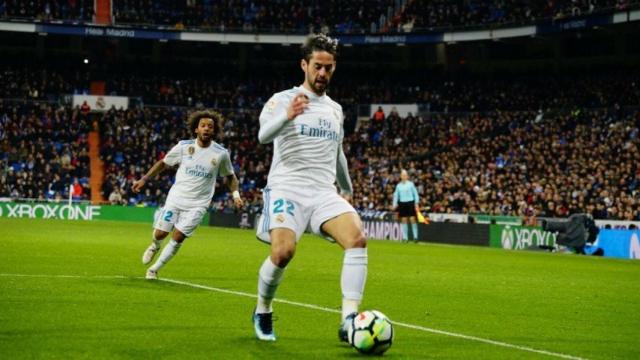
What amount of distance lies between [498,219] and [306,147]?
92.4 ft

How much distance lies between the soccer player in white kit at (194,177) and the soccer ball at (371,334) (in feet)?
24.0

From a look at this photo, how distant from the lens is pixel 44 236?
2664cm

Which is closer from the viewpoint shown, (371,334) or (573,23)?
(371,334)

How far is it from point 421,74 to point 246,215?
19978 mm

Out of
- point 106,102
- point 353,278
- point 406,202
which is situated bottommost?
point 406,202

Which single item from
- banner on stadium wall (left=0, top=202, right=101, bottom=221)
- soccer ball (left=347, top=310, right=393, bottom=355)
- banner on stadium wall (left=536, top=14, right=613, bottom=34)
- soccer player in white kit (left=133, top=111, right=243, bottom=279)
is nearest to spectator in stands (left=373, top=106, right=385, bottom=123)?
banner on stadium wall (left=536, top=14, right=613, bottom=34)

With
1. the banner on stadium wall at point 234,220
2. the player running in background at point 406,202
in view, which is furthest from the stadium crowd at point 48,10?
the player running in background at point 406,202

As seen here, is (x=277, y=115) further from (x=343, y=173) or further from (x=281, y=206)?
(x=343, y=173)

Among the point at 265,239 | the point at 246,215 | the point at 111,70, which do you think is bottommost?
the point at 246,215

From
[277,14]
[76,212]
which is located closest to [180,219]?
[76,212]

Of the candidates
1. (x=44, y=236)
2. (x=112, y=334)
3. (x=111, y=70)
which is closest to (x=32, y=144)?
(x=111, y=70)

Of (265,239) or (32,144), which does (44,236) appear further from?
(32,144)

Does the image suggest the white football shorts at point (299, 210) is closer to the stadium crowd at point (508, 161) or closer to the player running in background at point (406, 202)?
the player running in background at point (406, 202)

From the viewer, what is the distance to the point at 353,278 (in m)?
7.75
